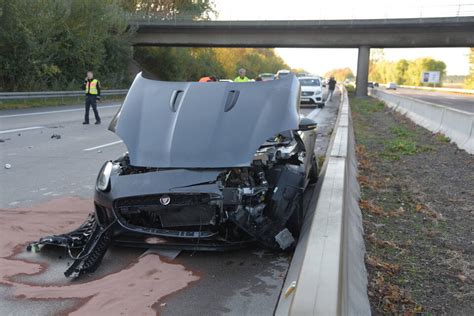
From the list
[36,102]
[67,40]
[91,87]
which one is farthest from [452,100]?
[91,87]

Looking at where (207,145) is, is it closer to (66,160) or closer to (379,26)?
(66,160)

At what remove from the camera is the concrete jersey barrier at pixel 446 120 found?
401 inches

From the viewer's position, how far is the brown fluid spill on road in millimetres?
3408

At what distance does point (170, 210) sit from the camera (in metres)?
4.13

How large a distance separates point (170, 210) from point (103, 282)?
2.60 feet

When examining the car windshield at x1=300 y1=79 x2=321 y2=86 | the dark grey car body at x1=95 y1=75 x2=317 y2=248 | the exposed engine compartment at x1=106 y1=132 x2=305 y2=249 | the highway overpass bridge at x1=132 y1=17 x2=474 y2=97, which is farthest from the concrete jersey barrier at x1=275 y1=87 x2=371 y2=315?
the highway overpass bridge at x1=132 y1=17 x2=474 y2=97

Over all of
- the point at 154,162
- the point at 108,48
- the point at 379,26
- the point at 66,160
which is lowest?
the point at 66,160

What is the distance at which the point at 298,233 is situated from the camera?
4.52 m

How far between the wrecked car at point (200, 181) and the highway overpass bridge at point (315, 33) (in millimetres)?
34976

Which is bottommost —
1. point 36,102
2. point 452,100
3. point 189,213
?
point 452,100

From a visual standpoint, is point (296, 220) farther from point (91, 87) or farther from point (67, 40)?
point (67, 40)

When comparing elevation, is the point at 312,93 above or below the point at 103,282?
above

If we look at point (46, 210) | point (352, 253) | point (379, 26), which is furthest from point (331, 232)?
point (379, 26)

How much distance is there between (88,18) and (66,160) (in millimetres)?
23958
